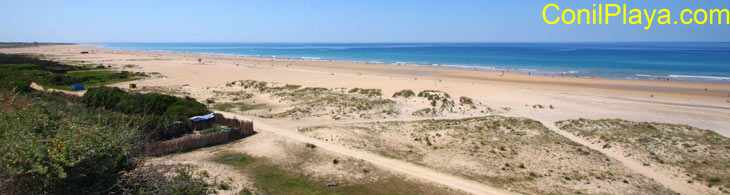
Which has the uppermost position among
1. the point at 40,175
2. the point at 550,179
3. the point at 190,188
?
the point at 40,175

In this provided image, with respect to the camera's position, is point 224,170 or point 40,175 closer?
point 40,175

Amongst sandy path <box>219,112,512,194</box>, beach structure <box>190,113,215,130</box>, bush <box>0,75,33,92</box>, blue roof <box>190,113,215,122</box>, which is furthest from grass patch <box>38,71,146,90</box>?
sandy path <box>219,112,512,194</box>

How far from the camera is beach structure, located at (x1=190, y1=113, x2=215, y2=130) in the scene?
70.1ft

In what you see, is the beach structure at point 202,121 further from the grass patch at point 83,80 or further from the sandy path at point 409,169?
the grass patch at point 83,80

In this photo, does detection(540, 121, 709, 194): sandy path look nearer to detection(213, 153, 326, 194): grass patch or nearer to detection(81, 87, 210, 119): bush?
detection(213, 153, 326, 194): grass patch

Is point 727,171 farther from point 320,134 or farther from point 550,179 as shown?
point 320,134

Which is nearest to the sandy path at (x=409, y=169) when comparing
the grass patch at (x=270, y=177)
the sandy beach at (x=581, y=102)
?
the sandy beach at (x=581, y=102)

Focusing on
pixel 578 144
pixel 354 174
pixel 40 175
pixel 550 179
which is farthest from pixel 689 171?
pixel 40 175

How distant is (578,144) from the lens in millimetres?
19828

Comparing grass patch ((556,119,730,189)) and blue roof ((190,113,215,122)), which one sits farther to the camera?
blue roof ((190,113,215,122))

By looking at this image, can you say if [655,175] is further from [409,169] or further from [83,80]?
[83,80]

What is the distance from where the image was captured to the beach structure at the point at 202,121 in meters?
21.4

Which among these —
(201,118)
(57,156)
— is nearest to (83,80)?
(201,118)

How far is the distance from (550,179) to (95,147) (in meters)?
14.8
